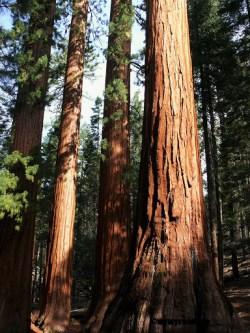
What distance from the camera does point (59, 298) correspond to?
915 cm

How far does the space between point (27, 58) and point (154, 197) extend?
22.5ft

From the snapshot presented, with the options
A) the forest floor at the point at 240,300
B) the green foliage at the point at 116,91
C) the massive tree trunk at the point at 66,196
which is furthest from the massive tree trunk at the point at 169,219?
the forest floor at the point at 240,300

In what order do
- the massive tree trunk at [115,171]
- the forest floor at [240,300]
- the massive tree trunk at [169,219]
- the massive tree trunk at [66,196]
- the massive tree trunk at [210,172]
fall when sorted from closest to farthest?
the massive tree trunk at [169,219]
the massive tree trunk at [115,171]
the massive tree trunk at [66,196]
the forest floor at [240,300]
the massive tree trunk at [210,172]

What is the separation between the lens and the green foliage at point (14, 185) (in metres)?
8.98

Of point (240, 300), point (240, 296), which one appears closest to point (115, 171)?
point (240, 300)

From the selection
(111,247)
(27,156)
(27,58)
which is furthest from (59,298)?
(27,58)

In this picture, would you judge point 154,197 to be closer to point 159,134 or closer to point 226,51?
point 159,134

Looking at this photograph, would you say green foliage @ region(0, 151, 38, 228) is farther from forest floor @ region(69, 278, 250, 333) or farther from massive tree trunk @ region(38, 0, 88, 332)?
forest floor @ region(69, 278, 250, 333)

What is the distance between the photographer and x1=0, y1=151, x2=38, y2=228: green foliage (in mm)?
8977

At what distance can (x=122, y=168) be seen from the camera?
962 cm

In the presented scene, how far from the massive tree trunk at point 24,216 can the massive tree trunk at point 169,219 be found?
18.1 ft

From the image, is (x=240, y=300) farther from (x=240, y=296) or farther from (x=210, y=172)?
(x=210, y=172)

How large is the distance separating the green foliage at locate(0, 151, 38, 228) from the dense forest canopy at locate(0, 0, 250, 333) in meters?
0.03

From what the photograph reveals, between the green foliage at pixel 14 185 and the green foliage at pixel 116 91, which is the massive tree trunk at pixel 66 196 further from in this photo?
the green foliage at pixel 116 91
